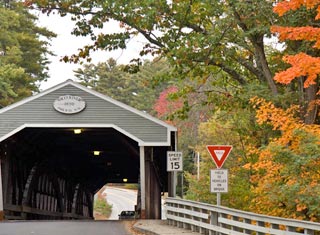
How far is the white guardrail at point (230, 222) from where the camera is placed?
32.1 feet

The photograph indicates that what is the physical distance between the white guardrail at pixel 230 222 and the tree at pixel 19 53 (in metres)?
27.0

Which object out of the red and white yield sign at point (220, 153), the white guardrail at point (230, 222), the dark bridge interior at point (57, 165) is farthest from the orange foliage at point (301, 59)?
the dark bridge interior at point (57, 165)

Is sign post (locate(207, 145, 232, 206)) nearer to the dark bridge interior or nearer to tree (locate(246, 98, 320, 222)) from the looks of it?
tree (locate(246, 98, 320, 222))

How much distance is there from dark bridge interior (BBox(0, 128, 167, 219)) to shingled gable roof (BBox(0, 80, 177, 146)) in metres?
1.82

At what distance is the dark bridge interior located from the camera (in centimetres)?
2496

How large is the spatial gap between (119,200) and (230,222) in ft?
232

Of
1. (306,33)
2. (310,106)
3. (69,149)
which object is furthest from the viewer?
(69,149)

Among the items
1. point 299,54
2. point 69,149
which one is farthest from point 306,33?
point 69,149

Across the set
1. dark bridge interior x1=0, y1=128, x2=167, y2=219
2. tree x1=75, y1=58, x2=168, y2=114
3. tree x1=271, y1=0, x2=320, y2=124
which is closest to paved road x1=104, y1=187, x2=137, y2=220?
tree x1=75, y1=58, x2=168, y2=114

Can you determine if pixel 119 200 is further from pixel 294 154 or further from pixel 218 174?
pixel 218 174

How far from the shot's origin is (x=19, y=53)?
47.1m

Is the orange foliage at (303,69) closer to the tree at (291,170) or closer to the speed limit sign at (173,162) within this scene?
the tree at (291,170)

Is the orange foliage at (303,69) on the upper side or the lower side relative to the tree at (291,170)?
upper

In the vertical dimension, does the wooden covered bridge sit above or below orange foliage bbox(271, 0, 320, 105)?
below
